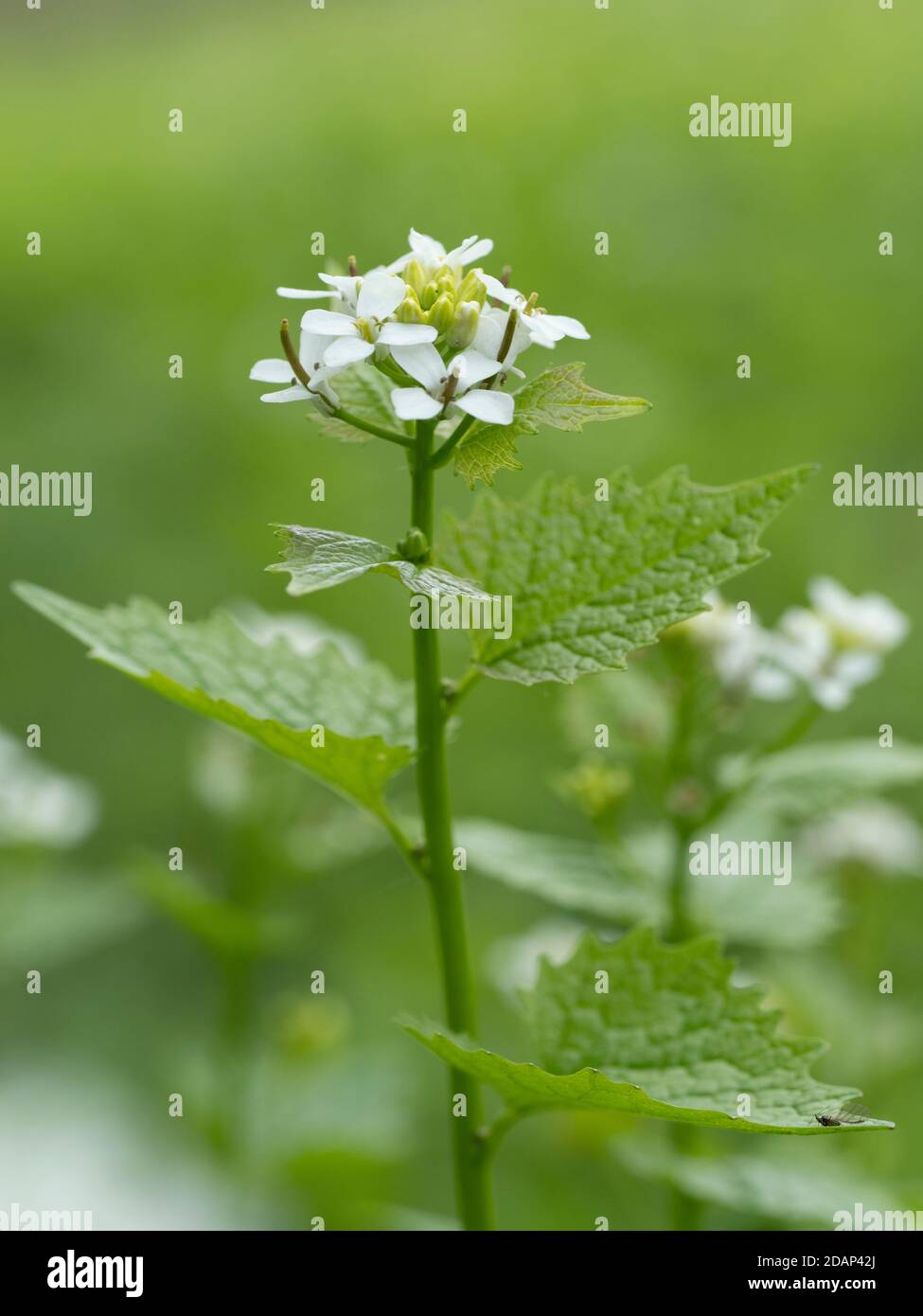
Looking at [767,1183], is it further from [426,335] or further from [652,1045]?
[426,335]

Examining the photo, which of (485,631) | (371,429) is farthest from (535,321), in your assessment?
(485,631)

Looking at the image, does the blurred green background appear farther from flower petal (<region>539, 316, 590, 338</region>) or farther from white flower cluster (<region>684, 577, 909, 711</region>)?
flower petal (<region>539, 316, 590, 338</region>)

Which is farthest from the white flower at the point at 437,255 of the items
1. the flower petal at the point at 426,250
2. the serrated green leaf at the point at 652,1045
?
the serrated green leaf at the point at 652,1045

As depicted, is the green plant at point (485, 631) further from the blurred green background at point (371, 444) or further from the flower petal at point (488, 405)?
the blurred green background at point (371, 444)

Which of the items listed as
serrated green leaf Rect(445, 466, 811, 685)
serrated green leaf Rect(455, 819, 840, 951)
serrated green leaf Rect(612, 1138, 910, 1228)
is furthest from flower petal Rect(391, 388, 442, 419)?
serrated green leaf Rect(612, 1138, 910, 1228)
